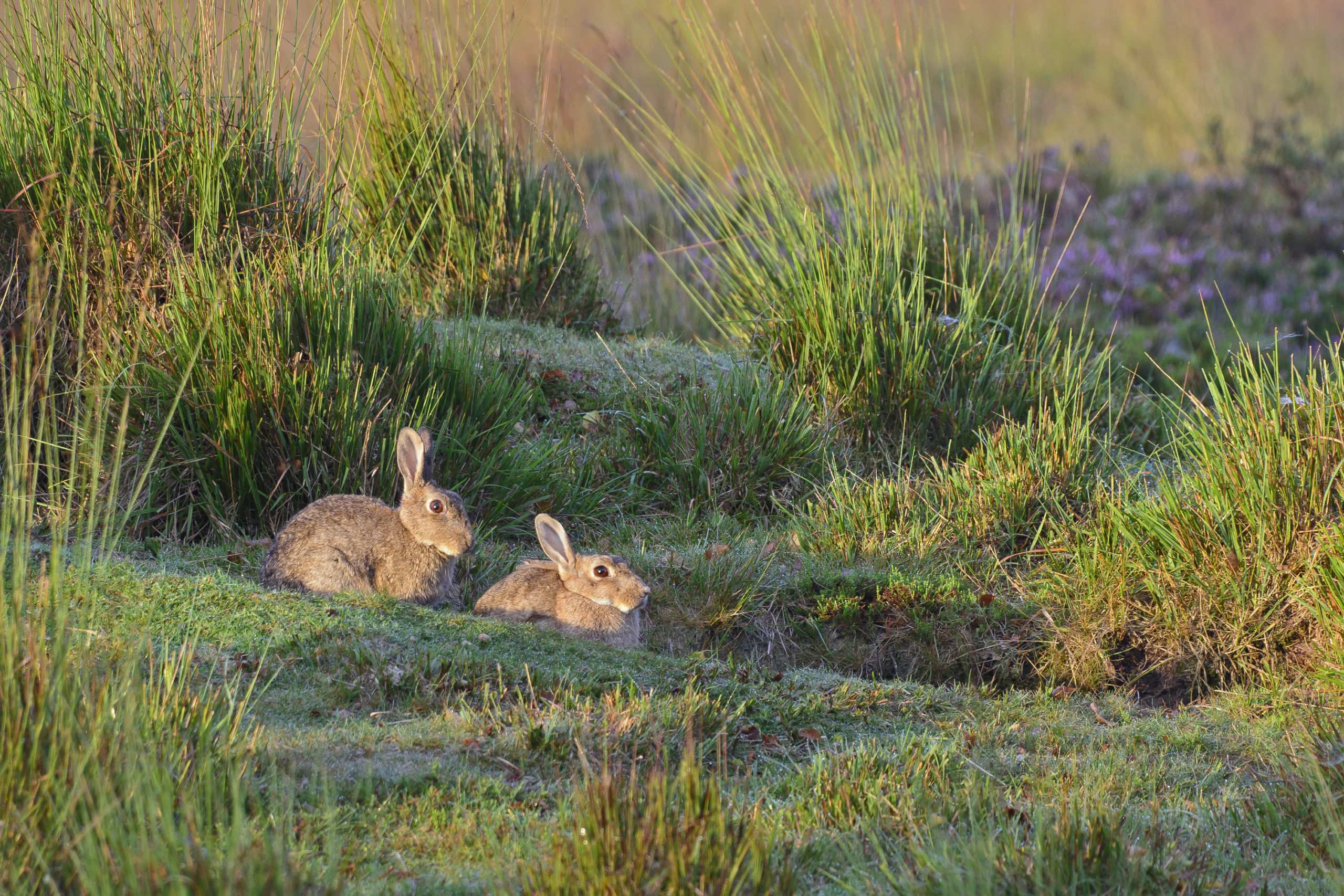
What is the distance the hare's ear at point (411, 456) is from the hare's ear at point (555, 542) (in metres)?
0.56

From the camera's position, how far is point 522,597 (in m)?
5.57

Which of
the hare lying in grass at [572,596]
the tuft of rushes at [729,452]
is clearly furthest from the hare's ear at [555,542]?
the tuft of rushes at [729,452]

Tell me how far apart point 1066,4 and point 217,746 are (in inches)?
948

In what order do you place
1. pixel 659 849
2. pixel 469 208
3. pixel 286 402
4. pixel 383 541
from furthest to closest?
pixel 469 208, pixel 286 402, pixel 383 541, pixel 659 849

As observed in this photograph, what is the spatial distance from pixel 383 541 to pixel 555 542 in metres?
0.76

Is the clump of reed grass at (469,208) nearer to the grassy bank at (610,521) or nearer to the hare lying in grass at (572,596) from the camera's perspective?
the grassy bank at (610,521)

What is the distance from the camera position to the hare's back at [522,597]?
5543 mm

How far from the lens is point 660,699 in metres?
4.71

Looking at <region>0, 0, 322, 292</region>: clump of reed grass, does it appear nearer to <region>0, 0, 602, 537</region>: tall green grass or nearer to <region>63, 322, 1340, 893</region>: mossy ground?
<region>0, 0, 602, 537</region>: tall green grass

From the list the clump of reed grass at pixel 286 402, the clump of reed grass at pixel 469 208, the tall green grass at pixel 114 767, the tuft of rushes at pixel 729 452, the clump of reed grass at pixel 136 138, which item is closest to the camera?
the tall green grass at pixel 114 767

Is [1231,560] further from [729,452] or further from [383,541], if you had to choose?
[383,541]

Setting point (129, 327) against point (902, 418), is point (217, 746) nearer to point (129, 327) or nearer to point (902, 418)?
point (129, 327)

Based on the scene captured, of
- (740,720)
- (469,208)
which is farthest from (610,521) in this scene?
(469,208)

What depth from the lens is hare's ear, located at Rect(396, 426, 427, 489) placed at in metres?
5.61
